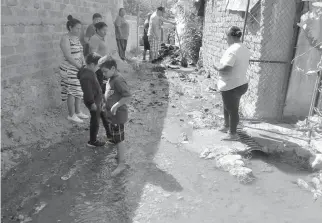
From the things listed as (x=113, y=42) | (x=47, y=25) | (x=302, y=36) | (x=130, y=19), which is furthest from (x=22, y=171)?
(x=130, y=19)

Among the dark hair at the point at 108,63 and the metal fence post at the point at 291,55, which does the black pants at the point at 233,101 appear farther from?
the dark hair at the point at 108,63

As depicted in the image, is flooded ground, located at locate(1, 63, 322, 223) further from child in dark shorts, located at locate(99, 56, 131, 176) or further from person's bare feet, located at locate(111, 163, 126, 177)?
child in dark shorts, located at locate(99, 56, 131, 176)

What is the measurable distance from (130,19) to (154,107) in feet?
32.5

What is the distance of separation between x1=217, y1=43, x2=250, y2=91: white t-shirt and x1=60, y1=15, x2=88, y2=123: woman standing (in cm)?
235

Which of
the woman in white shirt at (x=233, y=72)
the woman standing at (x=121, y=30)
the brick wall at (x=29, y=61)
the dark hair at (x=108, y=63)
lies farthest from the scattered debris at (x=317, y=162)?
the woman standing at (x=121, y=30)

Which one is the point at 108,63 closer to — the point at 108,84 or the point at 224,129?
the point at 108,84

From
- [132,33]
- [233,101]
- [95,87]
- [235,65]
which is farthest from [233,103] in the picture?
[132,33]

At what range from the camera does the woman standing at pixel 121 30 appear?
911cm

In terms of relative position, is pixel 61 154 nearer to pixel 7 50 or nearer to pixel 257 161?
pixel 7 50

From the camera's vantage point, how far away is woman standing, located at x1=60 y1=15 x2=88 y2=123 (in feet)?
14.7

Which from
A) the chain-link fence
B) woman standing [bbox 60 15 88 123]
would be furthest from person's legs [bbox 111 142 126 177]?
the chain-link fence

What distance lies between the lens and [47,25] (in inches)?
195

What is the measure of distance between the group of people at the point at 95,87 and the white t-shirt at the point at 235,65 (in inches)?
62.6

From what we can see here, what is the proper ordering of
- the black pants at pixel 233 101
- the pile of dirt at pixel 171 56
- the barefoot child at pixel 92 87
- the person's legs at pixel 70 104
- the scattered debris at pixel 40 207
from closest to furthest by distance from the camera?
the scattered debris at pixel 40 207 → the barefoot child at pixel 92 87 → the black pants at pixel 233 101 → the person's legs at pixel 70 104 → the pile of dirt at pixel 171 56
